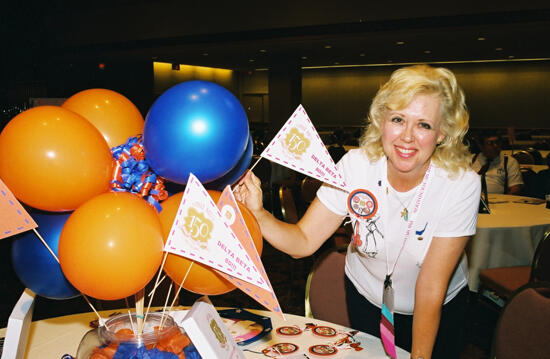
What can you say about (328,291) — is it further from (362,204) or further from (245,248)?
(245,248)

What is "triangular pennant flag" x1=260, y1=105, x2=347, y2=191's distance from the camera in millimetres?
1271

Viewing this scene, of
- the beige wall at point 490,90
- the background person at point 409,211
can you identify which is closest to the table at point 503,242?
the background person at point 409,211

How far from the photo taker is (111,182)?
110 cm

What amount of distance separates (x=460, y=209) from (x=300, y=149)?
67cm

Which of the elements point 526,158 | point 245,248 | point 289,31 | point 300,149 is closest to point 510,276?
point 300,149

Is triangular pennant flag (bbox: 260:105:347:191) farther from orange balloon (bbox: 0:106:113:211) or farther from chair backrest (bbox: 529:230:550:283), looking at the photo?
chair backrest (bbox: 529:230:550:283)

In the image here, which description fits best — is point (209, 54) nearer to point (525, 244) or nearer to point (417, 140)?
point (525, 244)

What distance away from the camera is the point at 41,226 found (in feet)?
3.59

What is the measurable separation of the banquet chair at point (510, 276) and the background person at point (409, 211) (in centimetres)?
103

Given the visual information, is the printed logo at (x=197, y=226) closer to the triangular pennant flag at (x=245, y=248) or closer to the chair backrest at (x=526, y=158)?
the triangular pennant flag at (x=245, y=248)

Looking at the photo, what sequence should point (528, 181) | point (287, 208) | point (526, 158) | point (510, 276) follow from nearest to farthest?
point (510, 276) → point (287, 208) → point (528, 181) → point (526, 158)

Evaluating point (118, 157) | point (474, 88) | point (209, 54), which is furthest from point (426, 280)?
point (474, 88)

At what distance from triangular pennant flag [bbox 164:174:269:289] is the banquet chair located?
2334mm

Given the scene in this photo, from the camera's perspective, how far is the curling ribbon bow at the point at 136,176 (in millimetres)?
1110
